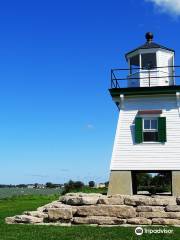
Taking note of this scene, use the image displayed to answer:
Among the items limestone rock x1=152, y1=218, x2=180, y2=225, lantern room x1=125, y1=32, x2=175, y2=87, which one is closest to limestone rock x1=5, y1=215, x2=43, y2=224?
limestone rock x1=152, y1=218, x2=180, y2=225

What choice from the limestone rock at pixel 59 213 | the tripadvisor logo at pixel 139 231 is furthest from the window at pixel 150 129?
the tripadvisor logo at pixel 139 231

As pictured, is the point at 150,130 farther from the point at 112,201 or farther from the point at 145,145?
the point at 112,201

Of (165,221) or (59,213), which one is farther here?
(59,213)

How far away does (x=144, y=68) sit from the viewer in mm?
23094

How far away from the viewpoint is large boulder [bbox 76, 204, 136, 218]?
16.9 m

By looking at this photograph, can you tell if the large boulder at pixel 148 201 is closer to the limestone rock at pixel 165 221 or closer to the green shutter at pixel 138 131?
the limestone rock at pixel 165 221

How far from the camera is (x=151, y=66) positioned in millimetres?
23156

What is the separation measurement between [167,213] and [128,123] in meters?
6.74

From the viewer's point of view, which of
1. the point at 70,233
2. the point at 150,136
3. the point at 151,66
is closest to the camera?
the point at 70,233

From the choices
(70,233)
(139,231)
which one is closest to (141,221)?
(139,231)

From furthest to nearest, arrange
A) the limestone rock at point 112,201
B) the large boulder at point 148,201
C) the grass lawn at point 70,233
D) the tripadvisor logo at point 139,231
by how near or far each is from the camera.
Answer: the limestone rock at point 112,201 < the large boulder at point 148,201 < the tripadvisor logo at point 139,231 < the grass lawn at point 70,233

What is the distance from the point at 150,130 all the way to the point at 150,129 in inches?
2.0

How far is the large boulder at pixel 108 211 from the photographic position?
16938 millimetres

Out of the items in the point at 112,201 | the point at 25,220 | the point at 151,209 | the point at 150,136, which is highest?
the point at 150,136
